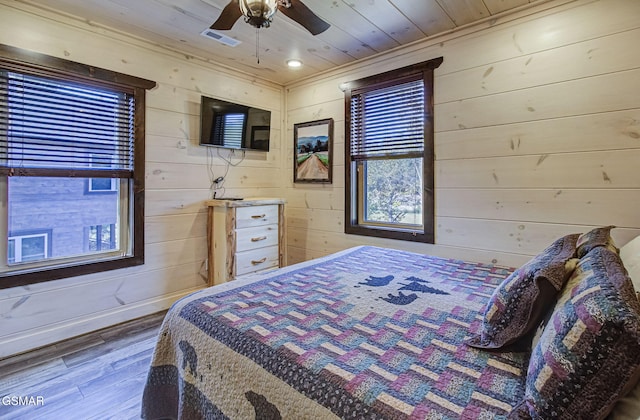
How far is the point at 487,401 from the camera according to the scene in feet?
2.63

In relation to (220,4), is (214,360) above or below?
below

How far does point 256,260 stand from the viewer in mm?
3223

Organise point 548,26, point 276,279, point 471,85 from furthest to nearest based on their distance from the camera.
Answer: point 471,85
point 548,26
point 276,279

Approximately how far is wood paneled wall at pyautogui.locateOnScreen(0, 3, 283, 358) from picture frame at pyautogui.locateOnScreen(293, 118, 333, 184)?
0.48 m

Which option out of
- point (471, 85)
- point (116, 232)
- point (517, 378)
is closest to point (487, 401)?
point (517, 378)

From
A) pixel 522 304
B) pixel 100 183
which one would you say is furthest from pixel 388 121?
Result: pixel 100 183

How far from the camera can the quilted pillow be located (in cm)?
63

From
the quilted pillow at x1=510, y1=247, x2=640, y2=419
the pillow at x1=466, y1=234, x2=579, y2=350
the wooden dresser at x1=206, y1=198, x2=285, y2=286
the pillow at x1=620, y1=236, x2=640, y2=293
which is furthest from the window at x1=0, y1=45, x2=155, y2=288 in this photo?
the pillow at x1=620, y1=236, x2=640, y2=293

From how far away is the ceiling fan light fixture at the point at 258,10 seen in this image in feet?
5.49

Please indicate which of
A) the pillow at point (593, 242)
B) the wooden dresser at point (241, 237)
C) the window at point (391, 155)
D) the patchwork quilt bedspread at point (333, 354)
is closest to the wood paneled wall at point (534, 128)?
A: the window at point (391, 155)

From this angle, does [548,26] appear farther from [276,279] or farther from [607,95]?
[276,279]

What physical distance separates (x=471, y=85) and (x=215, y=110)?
92.9 inches

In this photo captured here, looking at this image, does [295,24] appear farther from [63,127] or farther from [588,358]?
[588,358]

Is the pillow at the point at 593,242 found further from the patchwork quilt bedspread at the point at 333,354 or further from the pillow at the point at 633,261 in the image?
the patchwork quilt bedspread at the point at 333,354
